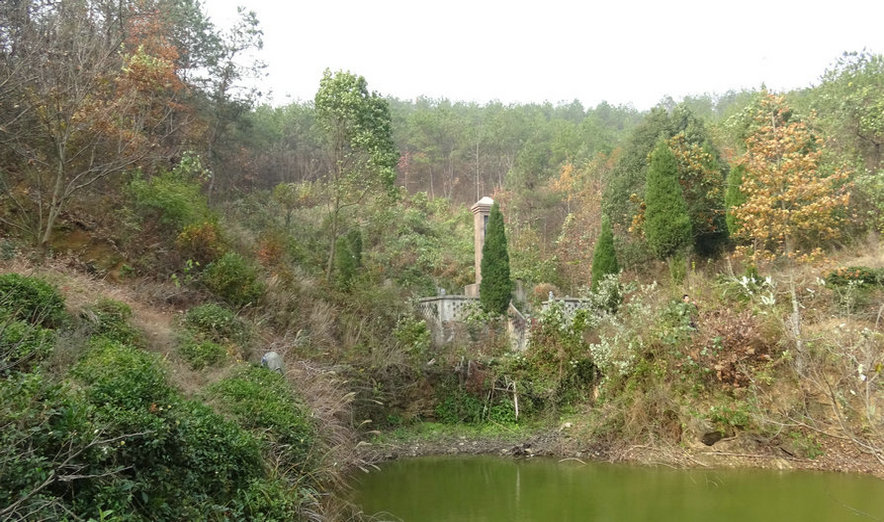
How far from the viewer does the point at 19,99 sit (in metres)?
8.45

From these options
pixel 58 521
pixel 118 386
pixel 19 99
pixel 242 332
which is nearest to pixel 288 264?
pixel 242 332

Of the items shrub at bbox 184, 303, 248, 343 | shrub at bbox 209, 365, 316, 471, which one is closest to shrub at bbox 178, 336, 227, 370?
shrub at bbox 184, 303, 248, 343

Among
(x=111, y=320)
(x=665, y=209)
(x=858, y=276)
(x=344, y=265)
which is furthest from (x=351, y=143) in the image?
(x=858, y=276)

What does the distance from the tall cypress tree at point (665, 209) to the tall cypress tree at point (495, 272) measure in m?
3.96

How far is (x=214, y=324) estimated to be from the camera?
8266mm

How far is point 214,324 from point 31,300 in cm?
286

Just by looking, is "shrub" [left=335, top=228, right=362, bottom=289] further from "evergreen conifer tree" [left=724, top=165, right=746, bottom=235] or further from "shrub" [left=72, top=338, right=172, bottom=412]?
"evergreen conifer tree" [left=724, top=165, right=746, bottom=235]

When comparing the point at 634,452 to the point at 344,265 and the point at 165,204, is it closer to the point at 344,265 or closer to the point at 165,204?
the point at 344,265

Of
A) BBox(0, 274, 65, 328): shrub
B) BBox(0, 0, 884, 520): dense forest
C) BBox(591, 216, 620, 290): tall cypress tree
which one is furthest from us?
BBox(591, 216, 620, 290): tall cypress tree

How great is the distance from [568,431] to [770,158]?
28.9ft

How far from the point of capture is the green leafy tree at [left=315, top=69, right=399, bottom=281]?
1353 cm

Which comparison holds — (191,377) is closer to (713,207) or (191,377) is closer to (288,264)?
(288,264)

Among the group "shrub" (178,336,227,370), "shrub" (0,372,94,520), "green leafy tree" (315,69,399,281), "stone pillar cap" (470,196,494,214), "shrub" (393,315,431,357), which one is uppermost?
"green leafy tree" (315,69,399,281)

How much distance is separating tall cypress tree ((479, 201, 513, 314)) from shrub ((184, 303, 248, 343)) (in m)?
6.65
